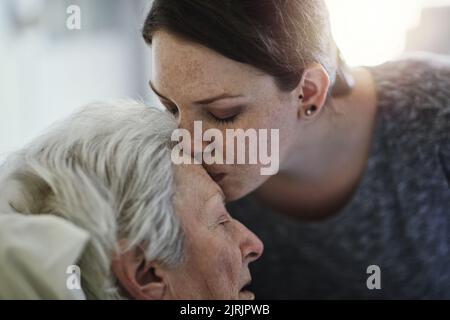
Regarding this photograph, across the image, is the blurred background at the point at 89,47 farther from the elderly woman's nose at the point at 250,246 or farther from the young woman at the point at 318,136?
the elderly woman's nose at the point at 250,246

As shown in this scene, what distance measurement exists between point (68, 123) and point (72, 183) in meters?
0.12

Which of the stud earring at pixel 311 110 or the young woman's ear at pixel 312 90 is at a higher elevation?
the young woman's ear at pixel 312 90

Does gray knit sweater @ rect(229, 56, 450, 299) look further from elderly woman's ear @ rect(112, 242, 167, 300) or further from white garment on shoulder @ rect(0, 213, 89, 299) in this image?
white garment on shoulder @ rect(0, 213, 89, 299)

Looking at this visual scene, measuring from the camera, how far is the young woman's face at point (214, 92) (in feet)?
2.83

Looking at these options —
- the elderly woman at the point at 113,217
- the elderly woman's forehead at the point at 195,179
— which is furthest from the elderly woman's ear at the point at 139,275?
the elderly woman's forehead at the point at 195,179

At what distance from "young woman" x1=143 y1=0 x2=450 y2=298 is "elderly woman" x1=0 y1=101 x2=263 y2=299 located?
0.08 m

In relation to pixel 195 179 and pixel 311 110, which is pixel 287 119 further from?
pixel 195 179

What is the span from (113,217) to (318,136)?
0.38 meters

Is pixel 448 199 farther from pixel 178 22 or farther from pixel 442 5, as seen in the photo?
pixel 178 22

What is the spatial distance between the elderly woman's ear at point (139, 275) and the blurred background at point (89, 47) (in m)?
0.27

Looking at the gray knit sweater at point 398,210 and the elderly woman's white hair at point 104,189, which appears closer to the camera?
the elderly woman's white hair at point 104,189

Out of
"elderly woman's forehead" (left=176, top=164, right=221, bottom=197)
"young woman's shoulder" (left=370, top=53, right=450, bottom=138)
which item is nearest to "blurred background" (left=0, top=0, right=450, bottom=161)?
"young woman's shoulder" (left=370, top=53, right=450, bottom=138)

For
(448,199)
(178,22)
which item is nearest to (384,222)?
(448,199)

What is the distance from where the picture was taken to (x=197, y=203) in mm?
889
